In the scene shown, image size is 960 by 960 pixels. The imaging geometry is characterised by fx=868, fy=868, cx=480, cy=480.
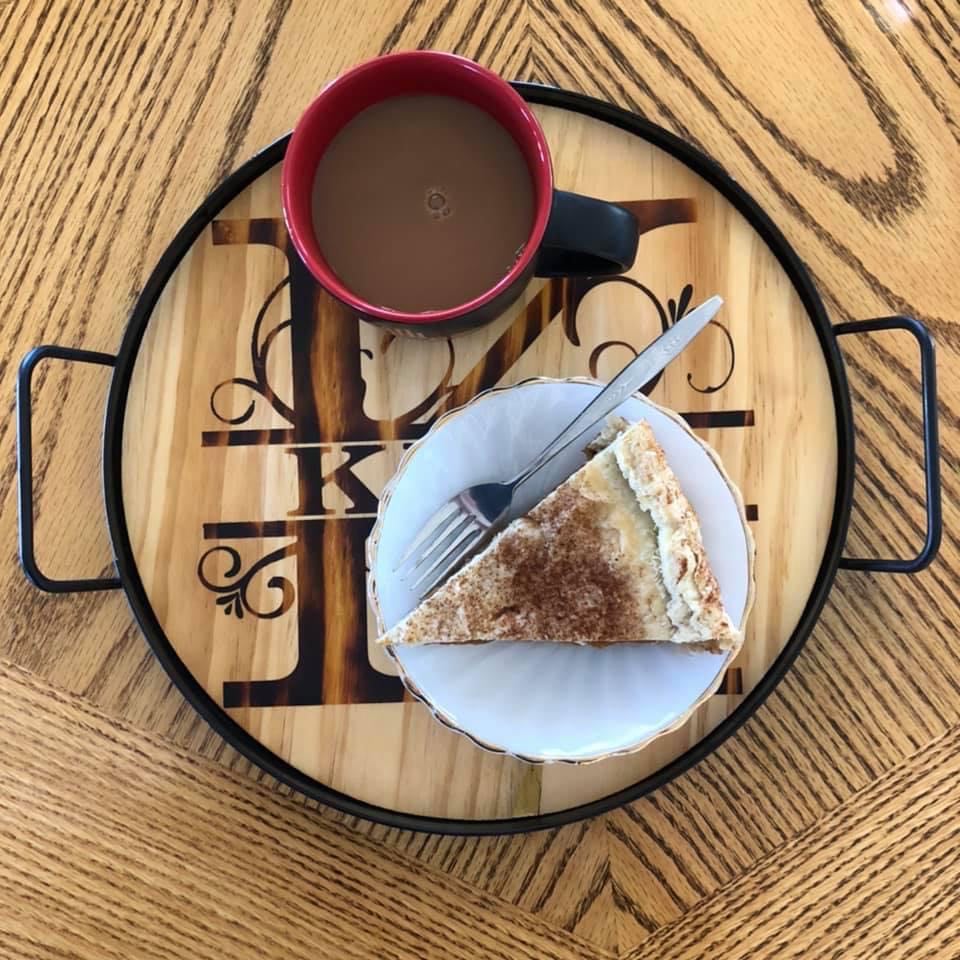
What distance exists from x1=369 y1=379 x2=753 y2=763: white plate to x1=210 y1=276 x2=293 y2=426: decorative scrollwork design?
0.16 metres

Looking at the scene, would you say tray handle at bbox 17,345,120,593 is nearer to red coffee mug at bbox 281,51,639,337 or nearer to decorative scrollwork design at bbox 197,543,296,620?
decorative scrollwork design at bbox 197,543,296,620

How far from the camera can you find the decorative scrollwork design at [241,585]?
865mm

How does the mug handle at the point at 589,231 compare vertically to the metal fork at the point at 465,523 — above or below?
A: above

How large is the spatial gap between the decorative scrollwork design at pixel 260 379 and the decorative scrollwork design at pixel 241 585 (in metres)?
0.13

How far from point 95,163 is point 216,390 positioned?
0.30 m

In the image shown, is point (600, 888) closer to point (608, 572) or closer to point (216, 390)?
point (608, 572)

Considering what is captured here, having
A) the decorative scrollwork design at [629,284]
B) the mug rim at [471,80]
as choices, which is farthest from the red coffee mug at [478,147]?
the decorative scrollwork design at [629,284]

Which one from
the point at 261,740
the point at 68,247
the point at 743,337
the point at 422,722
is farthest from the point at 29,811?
the point at 743,337

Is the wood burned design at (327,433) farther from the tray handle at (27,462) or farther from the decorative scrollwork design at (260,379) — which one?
the tray handle at (27,462)

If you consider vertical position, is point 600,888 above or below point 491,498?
below

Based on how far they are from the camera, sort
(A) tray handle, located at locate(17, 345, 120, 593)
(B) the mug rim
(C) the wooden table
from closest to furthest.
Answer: (B) the mug rim → (A) tray handle, located at locate(17, 345, 120, 593) → (C) the wooden table

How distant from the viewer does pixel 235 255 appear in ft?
2.87

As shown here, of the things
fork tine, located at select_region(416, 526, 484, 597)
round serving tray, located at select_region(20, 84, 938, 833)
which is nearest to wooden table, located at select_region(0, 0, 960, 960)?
round serving tray, located at select_region(20, 84, 938, 833)

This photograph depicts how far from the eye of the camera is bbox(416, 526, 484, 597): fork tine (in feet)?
2.70
